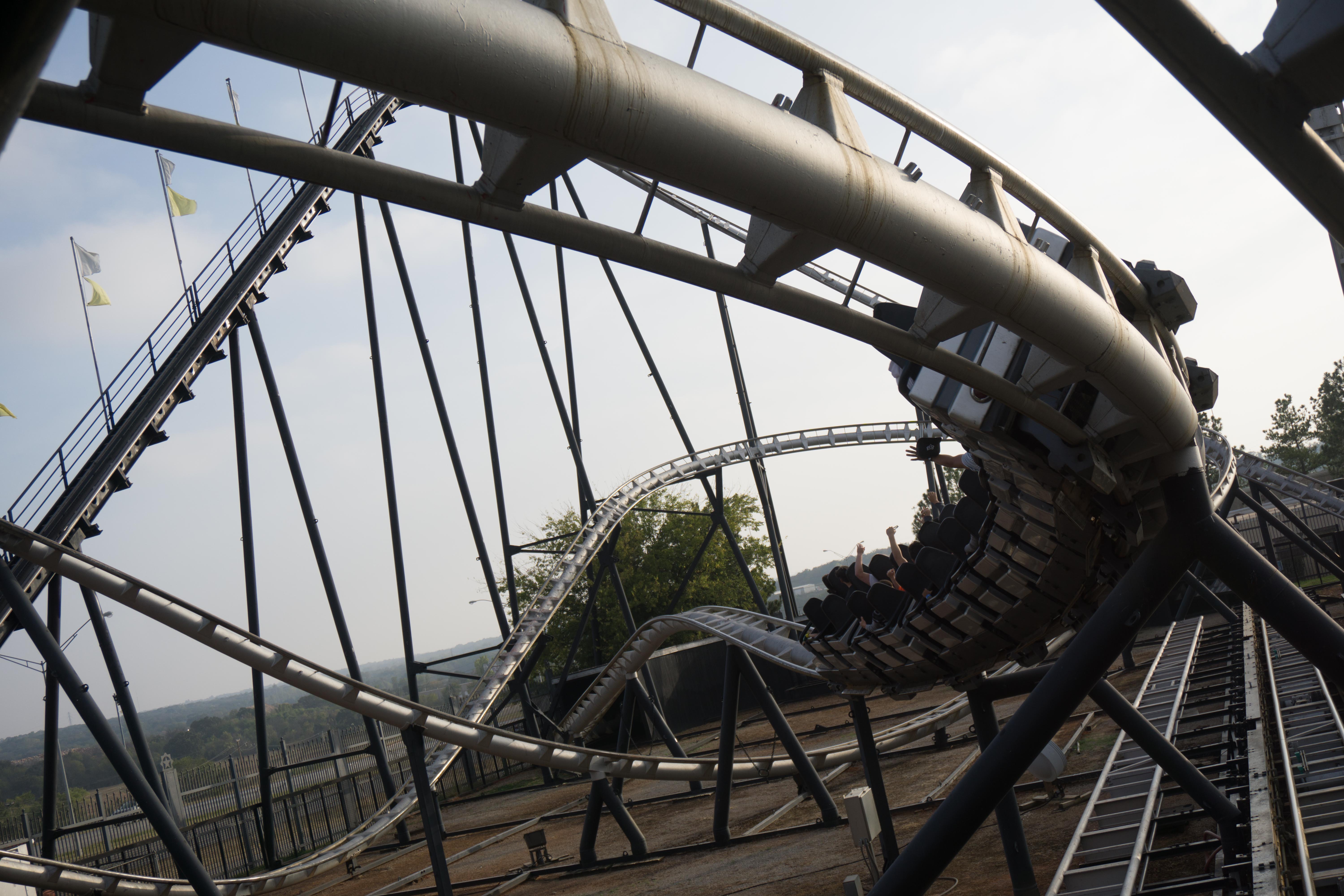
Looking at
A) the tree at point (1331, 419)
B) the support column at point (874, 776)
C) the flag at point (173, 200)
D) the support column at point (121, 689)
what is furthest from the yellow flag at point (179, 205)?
the tree at point (1331, 419)

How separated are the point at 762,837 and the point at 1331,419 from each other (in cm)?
3906

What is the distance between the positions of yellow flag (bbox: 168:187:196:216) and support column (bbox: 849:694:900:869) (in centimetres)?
1086

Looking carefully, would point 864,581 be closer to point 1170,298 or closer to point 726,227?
point 1170,298

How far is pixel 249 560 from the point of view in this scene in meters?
10.0

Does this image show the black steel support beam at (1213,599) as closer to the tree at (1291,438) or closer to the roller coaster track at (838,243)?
the roller coaster track at (838,243)

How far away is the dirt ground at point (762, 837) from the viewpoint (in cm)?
614

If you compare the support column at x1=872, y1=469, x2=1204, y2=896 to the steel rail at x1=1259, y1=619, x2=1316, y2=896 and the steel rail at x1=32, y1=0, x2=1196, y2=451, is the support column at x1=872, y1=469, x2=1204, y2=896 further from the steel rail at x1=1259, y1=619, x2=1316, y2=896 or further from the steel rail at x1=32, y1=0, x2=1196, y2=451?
the steel rail at x1=1259, y1=619, x2=1316, y2=896

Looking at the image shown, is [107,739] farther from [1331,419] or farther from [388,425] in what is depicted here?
[1331,419]

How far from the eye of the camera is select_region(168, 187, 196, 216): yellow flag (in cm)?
1219

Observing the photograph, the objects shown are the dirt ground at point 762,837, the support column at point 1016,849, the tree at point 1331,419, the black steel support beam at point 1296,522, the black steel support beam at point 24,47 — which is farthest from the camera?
the tree at point 1331,419

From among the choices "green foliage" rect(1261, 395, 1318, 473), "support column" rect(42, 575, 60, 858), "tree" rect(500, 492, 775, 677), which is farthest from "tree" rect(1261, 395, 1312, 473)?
"support column" rect(42, 575, 60, 858)

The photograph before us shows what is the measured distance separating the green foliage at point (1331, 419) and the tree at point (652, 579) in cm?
2400

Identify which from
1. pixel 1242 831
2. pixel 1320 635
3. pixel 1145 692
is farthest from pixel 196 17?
pixel 1145 692

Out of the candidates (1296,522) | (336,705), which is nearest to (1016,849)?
(336,705)
